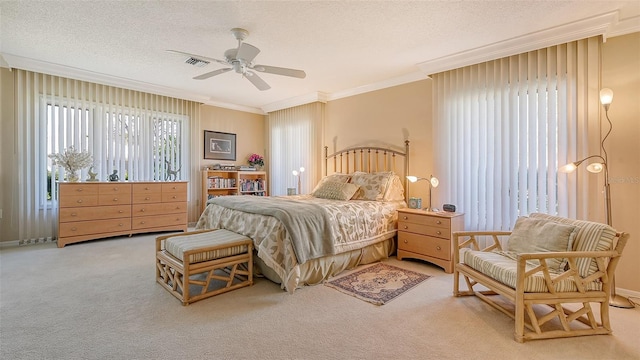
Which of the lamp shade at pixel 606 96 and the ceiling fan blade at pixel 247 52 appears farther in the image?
the ceiling fan blade at pixel 247 52

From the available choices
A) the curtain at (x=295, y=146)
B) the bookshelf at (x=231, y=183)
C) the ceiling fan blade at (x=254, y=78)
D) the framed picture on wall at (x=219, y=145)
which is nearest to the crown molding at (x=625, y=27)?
the ceiling fan blade at (x=254, y=78)

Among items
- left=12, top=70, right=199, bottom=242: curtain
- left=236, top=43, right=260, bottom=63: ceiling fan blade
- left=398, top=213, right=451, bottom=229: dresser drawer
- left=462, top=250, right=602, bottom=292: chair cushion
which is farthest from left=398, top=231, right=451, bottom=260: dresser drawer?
left=12, top=70, right=199, bottom=242: curtain

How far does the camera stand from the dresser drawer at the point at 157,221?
194 inches

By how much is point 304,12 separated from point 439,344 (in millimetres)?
2902

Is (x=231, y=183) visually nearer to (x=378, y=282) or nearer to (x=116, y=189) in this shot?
(x=116, y=189)

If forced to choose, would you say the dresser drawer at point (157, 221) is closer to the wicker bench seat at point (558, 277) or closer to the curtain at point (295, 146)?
the curtain at point (295, 146)

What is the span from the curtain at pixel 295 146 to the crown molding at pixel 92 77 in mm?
1517

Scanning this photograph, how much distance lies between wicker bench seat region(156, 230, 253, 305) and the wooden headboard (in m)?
2.65

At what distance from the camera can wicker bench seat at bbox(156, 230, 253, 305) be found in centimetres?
249

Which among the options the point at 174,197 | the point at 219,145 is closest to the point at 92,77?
the point at 174,197

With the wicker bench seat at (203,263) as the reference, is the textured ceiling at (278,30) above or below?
above

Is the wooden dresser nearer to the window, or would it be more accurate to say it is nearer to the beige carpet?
the window

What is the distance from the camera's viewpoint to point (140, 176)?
5.29 meters

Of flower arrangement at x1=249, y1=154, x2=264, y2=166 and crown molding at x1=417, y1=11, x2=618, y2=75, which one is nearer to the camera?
crown molding at x1=417, y1=11, x2=618, y2=75
